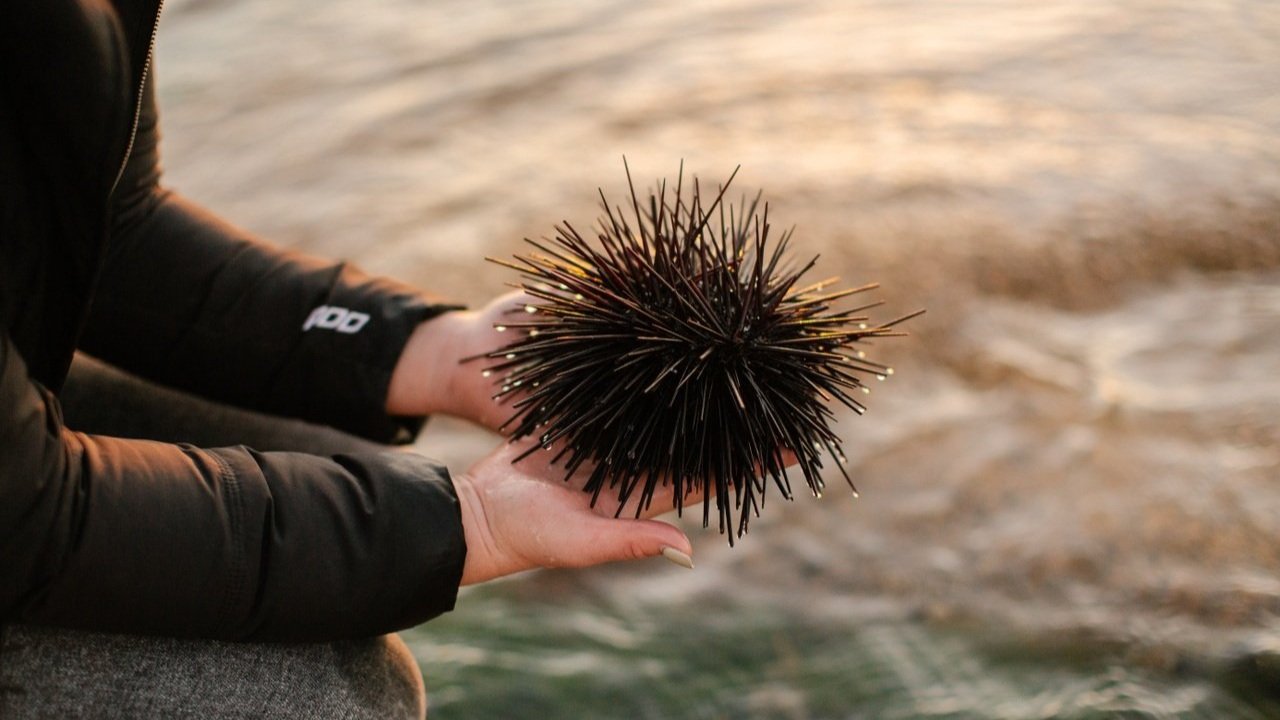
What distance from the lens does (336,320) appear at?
1349 mm

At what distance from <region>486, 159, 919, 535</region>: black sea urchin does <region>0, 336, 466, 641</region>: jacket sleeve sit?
0.53 feet

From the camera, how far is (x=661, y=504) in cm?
115

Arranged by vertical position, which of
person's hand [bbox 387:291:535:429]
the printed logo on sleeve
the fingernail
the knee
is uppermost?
the printed logo on sleeve

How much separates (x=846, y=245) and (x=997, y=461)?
708 millimetres

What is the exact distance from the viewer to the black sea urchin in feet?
3.49

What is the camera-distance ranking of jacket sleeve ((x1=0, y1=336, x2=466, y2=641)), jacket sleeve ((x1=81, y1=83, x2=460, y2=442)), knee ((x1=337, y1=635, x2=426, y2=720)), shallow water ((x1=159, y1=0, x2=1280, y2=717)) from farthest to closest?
1. shallow water ((x1=159, y1=0, x2=1280, y2=717))
2. jacket sleeve ((x1=81, y1=83, x2=460, y2=442))
3. knee ((x1=337, y1=635, x2=426, y2=720))
4. jacket sleeve ((x1=0, y1=336, x2=466, y2=641))

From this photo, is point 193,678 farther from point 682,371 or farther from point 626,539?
point 682,371

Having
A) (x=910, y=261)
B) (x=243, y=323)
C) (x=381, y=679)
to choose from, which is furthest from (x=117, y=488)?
(x=910, y=261)

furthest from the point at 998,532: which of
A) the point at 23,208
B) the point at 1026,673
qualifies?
the point at 23,208

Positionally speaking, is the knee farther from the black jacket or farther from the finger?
the finger

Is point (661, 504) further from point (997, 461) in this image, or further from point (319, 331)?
point (997, 461)

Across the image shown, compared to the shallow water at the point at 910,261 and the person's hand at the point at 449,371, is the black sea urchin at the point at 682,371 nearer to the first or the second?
the person's hand at the point at 449,371

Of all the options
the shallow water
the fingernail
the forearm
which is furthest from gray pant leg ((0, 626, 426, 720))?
the shallow water

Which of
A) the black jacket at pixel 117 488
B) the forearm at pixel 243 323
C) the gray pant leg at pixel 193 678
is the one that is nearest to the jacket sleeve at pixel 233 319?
the forearm at pixel 243 323
